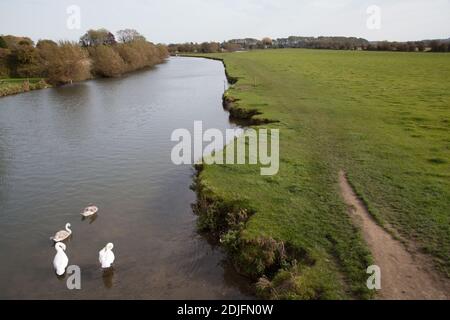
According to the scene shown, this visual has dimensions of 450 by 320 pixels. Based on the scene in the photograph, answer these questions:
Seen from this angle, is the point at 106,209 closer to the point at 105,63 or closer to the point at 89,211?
the point at 89,211

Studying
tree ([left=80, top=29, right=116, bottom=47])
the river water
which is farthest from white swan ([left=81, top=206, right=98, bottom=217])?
tree ([left=80, top=29, right=116, bottom=47])

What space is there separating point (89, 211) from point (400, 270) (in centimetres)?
1239

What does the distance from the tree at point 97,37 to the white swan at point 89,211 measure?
14486cm

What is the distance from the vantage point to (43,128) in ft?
110

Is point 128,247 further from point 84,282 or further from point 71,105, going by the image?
point 71,105

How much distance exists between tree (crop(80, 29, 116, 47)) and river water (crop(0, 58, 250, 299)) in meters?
123

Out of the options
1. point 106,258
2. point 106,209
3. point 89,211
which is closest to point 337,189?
point 106,258

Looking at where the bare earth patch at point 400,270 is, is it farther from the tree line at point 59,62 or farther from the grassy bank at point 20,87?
the tree line at point 59,62

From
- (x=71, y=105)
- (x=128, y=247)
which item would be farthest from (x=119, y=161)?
(x=71, y=105)

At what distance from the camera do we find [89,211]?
1648 centimetres

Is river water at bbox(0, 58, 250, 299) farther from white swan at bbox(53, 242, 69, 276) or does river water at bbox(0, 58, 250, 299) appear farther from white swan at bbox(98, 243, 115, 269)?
white swan at bbox(98, 243, 115, 269)

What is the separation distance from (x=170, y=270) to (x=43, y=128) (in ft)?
85.1

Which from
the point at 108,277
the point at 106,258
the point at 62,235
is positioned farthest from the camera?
the point at 62,235

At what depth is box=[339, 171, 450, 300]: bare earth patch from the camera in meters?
10.1
